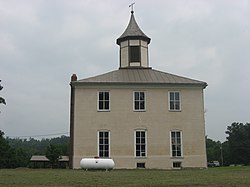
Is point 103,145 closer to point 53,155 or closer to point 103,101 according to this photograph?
point 103,101

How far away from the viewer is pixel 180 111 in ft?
123

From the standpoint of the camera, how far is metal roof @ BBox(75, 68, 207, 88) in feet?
123

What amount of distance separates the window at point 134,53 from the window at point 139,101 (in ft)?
17.6

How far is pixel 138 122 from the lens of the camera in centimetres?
3688

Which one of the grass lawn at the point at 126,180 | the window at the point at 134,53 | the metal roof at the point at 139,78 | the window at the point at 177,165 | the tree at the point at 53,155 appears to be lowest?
the grass lawn at the point at 126,180

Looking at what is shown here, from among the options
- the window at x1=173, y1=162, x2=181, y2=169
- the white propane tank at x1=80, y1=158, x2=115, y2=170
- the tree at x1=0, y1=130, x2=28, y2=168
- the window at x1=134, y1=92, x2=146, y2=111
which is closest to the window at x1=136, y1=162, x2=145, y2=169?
the window at x1=173, y1=162, x2=181, y2=169

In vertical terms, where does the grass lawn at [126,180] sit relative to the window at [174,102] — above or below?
below

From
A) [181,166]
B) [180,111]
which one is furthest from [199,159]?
[180,111]

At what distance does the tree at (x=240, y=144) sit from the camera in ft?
279

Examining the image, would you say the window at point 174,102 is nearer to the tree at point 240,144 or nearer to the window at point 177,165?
the window at point 177,165

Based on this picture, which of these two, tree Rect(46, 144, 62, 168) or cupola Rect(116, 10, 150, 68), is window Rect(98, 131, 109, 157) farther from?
tree Rect(46, 144, 62, 168)

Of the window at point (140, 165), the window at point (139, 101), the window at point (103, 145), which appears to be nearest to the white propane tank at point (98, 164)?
the window at point (103, 145)

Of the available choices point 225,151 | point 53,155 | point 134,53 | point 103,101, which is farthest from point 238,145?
point 103,101

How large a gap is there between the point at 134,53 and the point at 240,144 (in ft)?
170
